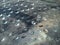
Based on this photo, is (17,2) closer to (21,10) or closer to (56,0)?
(21,10)

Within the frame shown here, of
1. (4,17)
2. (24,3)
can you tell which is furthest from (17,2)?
(4,17)

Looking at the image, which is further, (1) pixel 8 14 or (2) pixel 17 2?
(2) pixel 17 2

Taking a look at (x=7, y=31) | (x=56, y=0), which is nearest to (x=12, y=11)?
(x=7, y=31)

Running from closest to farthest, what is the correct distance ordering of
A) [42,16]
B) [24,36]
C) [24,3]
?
[24,36]
[42,16]
[24,3]

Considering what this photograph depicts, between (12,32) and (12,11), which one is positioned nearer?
(12,32)

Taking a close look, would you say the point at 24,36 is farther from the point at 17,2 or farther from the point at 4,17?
the point at 17,2

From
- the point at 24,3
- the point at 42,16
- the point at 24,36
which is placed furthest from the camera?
the point at 24,3
